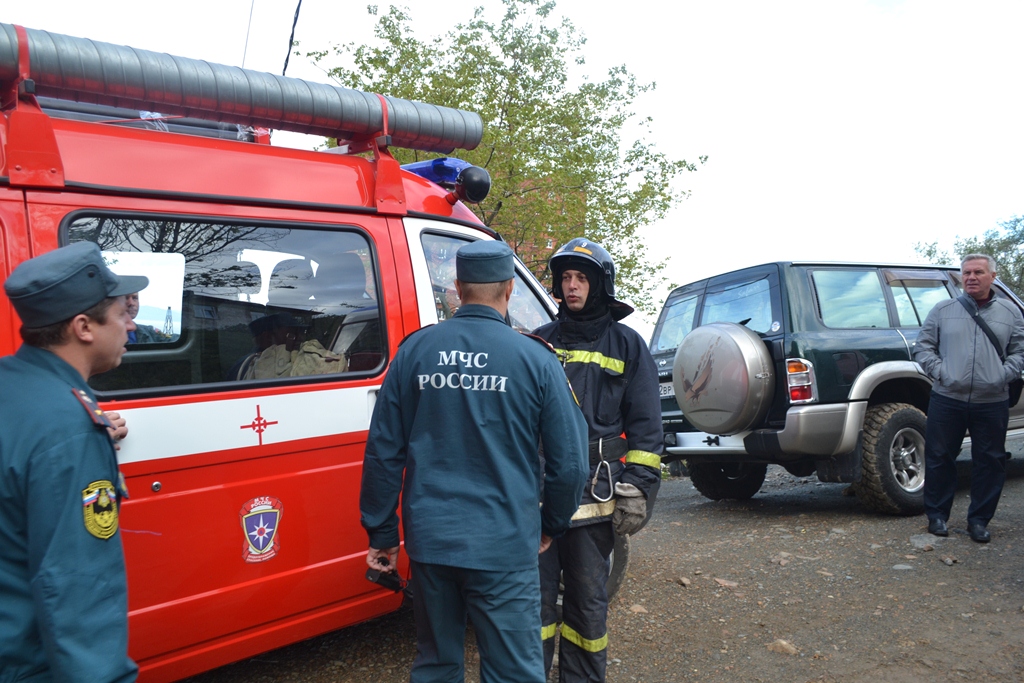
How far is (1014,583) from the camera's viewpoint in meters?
4.44

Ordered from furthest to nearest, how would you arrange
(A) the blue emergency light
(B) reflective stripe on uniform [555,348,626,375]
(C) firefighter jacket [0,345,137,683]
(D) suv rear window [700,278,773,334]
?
1. (D) suv rear window [700,278,773,334]
2. (A) the blue emergency light
3. (B) reflective stripe on uniform [555,348,626,375]
4. (C) firefighter jacket [0,345,137,683]

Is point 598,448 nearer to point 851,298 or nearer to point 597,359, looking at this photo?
point 597,359

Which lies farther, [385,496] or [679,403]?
[679,403]

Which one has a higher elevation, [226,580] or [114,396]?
[114,396]

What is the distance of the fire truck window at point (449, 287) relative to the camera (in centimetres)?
372

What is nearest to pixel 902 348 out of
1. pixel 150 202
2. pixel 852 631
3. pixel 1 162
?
pixel 852 631

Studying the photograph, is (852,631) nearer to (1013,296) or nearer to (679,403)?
(679,403)

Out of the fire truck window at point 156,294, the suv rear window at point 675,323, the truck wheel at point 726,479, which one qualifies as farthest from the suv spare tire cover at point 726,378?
the fire truck window at point 156,294

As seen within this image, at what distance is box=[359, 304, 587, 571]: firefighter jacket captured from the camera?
2.22 metres

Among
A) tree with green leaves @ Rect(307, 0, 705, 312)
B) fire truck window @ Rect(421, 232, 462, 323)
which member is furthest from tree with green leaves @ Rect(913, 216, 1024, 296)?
fire truck window @ Rect(421, 232, 462, 323)

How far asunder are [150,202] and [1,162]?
0.48 meters

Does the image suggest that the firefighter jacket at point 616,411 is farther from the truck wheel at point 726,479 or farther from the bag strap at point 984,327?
the truck wheel at point 726,479

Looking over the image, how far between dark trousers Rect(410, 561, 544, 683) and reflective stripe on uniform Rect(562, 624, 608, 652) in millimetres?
740

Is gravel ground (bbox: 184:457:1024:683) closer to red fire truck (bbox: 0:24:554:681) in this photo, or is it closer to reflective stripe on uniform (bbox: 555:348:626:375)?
red fire truck (bbox: 0:24:554:681)
